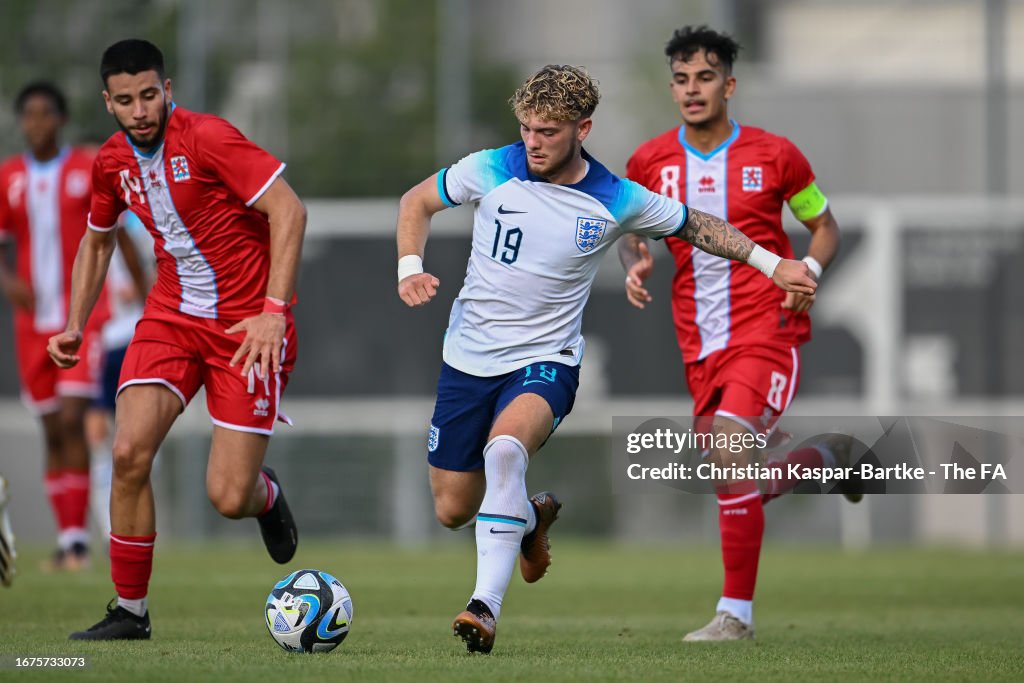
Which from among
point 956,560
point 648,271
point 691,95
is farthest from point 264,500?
point 956,560

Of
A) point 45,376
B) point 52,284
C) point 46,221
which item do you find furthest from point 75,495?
point 46,221

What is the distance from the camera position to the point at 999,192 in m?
17.6

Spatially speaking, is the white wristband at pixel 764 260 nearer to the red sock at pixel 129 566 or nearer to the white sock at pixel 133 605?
the red sock at pixel 129 566

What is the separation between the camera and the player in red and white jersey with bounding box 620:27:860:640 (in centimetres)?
775

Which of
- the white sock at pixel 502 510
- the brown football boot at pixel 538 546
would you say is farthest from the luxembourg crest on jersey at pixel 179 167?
the brown football boot at pixel 538 546

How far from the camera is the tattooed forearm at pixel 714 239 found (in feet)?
22.4

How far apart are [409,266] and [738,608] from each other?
2419mm

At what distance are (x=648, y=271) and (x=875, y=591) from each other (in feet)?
13.0

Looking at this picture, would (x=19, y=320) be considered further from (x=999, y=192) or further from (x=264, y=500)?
(x=999, y=192)

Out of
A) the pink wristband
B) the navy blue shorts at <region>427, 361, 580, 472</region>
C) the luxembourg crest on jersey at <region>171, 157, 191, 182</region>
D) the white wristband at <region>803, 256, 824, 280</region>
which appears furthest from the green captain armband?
the luxembourg crest on jersey at <region>171, 157, 191, 182</region>

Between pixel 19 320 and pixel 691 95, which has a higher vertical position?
pixel 691 95

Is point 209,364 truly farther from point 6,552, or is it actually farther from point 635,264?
point 635,264

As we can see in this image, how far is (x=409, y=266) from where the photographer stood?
6.38m

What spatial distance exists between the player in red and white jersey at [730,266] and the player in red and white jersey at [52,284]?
501cm
